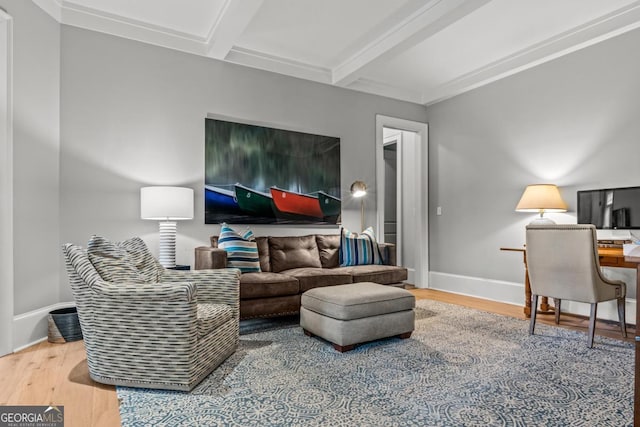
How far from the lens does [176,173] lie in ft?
12.5

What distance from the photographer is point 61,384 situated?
2172mm

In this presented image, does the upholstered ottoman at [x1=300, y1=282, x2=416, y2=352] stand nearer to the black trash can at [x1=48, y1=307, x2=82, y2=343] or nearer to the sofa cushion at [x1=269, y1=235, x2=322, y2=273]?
the sofa cushion at [x1=269, y1=235, x2=322, y2=273]

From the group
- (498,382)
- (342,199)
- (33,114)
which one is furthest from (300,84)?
(498,382)

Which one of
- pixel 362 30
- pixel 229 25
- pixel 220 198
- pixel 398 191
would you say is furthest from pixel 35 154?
pixel 398 191

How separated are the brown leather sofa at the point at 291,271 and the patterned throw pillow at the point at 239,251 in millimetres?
111

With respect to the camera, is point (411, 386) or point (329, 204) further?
point (329, 204)

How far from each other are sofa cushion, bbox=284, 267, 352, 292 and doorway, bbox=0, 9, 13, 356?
210 centimetres

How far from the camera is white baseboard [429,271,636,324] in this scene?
3580 mm

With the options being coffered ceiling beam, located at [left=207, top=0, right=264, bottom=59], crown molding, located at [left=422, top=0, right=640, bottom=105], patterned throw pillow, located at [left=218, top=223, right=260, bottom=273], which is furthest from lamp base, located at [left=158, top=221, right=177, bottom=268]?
crown molding, located at [left=422, top=0, right=640, bottom=105]

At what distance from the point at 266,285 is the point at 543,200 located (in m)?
2.75

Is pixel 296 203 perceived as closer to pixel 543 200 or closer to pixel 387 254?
pixel 387 254

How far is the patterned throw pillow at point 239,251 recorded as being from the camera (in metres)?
3.46

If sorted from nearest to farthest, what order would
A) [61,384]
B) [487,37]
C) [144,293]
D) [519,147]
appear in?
[144,293] → [61,384] → [487,37] → [519,147]

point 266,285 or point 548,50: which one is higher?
point 548,50
